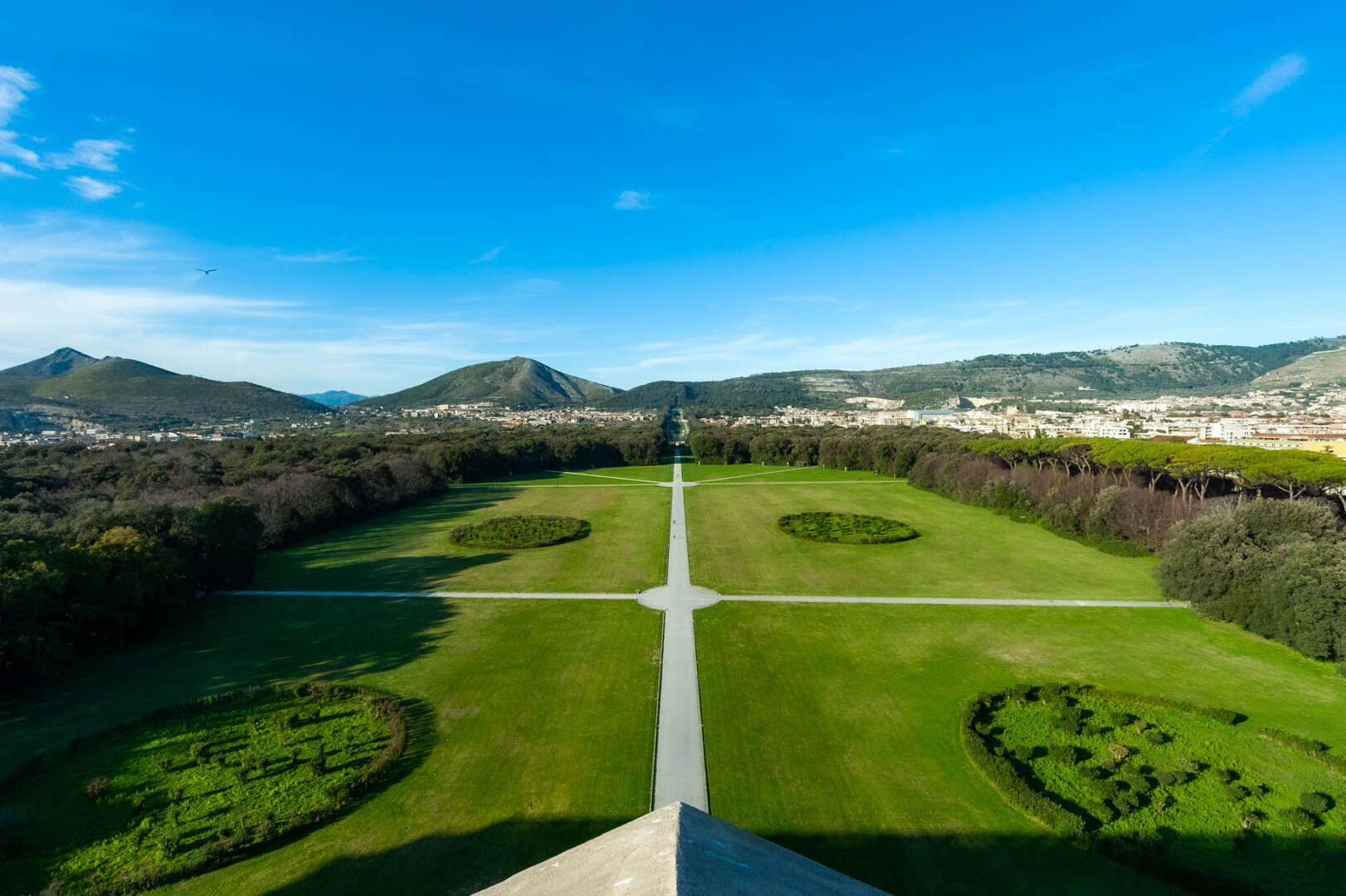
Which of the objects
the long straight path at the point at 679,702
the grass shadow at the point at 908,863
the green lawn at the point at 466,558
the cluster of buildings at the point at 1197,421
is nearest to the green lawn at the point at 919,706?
the grass shadow at the point at 908,863

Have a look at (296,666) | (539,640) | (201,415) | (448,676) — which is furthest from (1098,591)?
(201,415)

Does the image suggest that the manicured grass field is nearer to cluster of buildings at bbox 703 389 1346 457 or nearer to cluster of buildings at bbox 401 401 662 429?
cluster of buildings at bbox 703 389 1346 457

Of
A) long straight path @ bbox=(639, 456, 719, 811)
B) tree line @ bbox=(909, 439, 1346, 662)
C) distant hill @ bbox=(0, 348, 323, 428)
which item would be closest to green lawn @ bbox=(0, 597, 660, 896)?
long straight path @ bbox=(639, 456, 719, 811)

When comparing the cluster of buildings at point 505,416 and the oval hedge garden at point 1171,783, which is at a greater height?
the cluster of buildings at point 505,416

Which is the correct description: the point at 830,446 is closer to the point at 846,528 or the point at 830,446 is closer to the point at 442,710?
the point at 846,528

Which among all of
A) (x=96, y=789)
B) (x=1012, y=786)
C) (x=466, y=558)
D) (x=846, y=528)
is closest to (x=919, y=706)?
(x=1012, y=786)

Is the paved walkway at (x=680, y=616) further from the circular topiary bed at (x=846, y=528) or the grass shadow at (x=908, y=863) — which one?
the circular topiary bed at (x=846, y=528)
